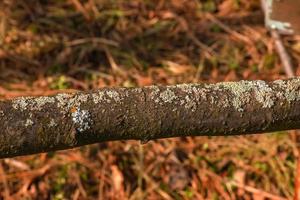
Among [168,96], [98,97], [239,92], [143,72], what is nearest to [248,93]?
[239,92]

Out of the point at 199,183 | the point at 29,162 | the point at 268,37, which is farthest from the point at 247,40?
the point at 29,162

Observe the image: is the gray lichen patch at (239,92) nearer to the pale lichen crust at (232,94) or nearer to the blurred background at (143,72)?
the pale lichen crust at (232,94)

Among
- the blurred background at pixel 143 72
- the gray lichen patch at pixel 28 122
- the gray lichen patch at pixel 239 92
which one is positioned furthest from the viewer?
the blurred background at pixel 143 72

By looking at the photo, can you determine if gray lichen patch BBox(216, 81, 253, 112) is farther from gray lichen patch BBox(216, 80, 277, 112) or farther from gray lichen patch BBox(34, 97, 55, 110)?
gray lichen patch BBox(34, 97, 55, 110)

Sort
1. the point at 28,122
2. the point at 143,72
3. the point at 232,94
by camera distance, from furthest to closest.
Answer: the point at 143,72
the point at 232,94
the point at 28,122

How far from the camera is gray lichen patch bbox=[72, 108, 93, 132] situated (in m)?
0.88

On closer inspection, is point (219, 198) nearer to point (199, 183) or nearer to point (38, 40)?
point (199, 183)

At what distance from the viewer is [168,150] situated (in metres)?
2.16

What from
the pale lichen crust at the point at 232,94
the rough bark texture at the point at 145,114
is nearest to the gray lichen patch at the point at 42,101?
the rough bark texture at the point at 145,114

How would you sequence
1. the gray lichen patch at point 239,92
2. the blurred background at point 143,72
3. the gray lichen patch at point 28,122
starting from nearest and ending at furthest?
the gray lichen patch at point 28,122 → the gray lichen patch at point 239,92 → the blurred background at point 143,72

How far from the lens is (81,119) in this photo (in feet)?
2.88

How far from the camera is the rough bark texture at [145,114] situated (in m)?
0.87

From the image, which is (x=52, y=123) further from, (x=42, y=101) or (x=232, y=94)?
(x=232, y=94)

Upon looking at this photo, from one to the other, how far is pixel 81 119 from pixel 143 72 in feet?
5.19
